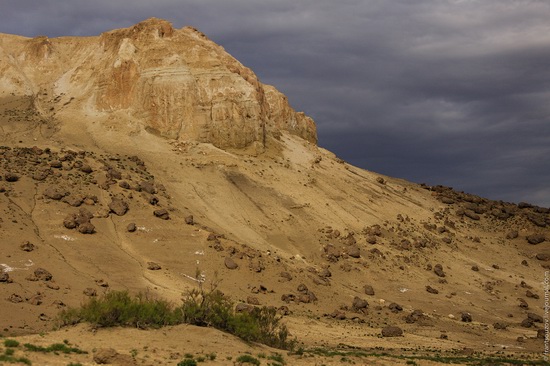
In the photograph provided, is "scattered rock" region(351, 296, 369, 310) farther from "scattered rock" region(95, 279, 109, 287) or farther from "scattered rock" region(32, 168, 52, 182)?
"scattered rock" region(32, 168, 52, 182)

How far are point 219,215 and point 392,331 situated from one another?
19.3 meters

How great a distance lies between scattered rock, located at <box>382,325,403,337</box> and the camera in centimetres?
4578

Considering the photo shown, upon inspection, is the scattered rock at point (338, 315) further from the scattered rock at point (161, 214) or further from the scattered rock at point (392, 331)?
the scattered rock at point (161, 214)

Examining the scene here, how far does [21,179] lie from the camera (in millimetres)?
55000

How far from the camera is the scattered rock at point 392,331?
45.8 metres

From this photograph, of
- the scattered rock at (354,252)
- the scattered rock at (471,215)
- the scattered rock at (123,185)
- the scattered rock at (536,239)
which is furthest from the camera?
the scattered rock at (471,215)

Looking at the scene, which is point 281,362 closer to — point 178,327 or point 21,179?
point 178,327

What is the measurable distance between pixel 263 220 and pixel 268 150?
12.1m

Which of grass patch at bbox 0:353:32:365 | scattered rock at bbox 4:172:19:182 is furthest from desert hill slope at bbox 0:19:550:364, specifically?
grass patch at bbox 0:353:32:365

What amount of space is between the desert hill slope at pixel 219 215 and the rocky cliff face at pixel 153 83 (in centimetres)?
17

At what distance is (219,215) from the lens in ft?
198

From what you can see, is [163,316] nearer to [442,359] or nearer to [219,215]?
[442,359]

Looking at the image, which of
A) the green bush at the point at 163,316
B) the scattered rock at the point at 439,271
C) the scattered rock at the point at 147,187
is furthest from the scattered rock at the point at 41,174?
the scattered rock at the point at 439,271

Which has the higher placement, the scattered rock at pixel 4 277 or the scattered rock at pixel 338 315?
the scattered rock at pixel 4 277
